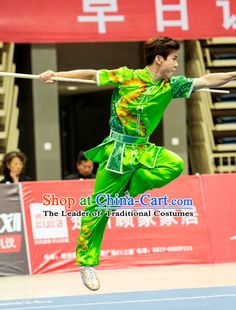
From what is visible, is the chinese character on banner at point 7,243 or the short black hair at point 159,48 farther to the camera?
the chinese character on banner at point 7,243

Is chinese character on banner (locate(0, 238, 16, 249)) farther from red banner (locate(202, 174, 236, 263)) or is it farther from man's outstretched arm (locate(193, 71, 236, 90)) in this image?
man's outstretched arm (locate(193, 71, 236, 90))

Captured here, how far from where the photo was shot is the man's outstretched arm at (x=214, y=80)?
21.5 feet

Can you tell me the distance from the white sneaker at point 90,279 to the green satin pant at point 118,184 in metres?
0.05

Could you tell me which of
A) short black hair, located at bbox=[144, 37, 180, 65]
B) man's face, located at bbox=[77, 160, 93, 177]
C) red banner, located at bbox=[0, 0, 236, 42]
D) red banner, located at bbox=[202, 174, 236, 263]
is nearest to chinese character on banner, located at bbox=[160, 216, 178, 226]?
red banner, located at bbox=[202, 174, 236, 263]

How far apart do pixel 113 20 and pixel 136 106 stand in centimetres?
716

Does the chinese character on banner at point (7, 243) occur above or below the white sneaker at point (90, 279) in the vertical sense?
above

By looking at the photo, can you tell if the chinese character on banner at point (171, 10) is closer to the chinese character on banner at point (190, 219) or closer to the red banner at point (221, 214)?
the red banner at point (221, 214)

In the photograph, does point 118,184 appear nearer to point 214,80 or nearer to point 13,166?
point 214,80

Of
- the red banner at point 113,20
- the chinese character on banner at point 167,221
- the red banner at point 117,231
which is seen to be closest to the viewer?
the red banner at point 117,231

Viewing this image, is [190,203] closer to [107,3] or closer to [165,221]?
[165,221]

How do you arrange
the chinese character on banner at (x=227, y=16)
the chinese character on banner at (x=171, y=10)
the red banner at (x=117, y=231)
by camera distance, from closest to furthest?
the red banner at (x=117, y=231), the chinese character on banner at (x=171, y=10), the chinese character on banner at (x=227, y=16)

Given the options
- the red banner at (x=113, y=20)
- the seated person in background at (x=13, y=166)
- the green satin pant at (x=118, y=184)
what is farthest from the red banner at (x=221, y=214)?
the green satin pant at (x=118, y=184)

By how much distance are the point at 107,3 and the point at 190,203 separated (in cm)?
431

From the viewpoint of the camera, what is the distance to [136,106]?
6.67 metres
